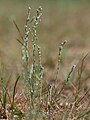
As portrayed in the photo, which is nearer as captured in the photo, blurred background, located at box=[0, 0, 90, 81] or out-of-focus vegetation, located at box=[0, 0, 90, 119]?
out-of-focus vegetation, located at box=[0, 0, 90, 119]

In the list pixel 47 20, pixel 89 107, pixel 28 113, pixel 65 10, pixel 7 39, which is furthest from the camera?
pixel 65 10

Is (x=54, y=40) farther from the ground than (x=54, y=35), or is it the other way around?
(x=54, y=35)

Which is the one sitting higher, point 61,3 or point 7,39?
point 61,3

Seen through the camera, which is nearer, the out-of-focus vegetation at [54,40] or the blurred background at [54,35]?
the out-of-focus vegetation at [54,40]

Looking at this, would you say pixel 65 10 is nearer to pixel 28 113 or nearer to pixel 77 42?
pixel 77 42

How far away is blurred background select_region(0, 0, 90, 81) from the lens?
457 cm

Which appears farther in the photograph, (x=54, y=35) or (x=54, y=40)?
(x=54, y=35)

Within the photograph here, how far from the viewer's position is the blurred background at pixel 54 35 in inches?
180

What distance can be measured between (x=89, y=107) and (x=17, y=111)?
0.43 m

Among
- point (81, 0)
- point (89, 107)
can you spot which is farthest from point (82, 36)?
point (81, 0)

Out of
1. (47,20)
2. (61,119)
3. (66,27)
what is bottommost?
(61,119)

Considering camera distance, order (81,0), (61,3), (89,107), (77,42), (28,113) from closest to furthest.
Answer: (28,113)
(89,107)
(77,42)
(61,3)
(81,0)

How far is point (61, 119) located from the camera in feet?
7.18

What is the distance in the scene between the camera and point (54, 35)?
6.45m
